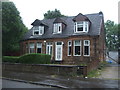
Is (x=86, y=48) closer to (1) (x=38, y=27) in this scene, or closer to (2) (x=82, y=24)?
(2) (x=82, y=24)

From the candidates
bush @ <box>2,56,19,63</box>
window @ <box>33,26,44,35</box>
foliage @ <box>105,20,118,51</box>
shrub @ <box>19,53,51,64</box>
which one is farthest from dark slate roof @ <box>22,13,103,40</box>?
foliage @ <box>105,20,118,51</box>

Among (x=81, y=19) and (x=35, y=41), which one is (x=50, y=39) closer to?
(x=35, y=41)

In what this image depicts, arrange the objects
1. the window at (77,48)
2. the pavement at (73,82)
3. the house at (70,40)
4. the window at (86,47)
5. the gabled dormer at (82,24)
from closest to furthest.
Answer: the pavement at (73,82) → the house at (70,40) → the window at (86,47) → the window at (77,48) → the gabled dormer at (82,24)

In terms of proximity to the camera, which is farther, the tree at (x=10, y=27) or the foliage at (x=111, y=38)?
the foliage at (x=111, y=38)

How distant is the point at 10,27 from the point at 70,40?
31.8ft

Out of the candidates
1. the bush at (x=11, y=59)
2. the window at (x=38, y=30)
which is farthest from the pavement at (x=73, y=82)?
the window at (x=38, y=30)

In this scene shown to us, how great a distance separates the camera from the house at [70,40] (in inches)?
925

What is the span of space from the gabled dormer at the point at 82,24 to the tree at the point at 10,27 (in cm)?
964

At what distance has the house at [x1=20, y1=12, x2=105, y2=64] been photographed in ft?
77.1

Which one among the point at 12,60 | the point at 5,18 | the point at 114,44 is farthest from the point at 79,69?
the point at 114,44

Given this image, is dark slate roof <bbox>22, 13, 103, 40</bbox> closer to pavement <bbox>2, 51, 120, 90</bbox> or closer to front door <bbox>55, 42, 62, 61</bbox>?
front door <bbox>55, 42, 62, 61</bbox>

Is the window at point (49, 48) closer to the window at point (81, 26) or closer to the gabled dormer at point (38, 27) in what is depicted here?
the gabled dormer at point (38, 27)

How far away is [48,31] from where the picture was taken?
28641mm

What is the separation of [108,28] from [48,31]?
4202cm
